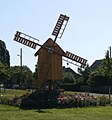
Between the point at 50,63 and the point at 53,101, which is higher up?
the point at 50,63

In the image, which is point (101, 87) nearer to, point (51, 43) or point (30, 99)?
point (51, 43)

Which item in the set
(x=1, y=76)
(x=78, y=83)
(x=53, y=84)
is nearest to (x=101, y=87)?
(x=78, y=83)

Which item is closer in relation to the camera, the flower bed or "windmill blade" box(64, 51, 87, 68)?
the flower bed

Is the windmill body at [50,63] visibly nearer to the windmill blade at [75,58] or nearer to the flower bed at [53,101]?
the windmill blade at [75,58]

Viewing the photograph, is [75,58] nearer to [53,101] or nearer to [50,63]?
[50,63]

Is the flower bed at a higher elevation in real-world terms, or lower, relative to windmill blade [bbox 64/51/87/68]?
lower

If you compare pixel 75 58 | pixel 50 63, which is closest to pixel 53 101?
pixel 50 63

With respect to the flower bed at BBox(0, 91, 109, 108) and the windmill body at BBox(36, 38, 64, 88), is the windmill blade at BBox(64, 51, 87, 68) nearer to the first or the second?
the windmill body at BBox(36, 38, 64, 88)

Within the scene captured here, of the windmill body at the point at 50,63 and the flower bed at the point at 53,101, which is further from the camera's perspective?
the windmill body at the point at 50,63

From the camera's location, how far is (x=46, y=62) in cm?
3928

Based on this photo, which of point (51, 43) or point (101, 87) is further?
point (101, 87)

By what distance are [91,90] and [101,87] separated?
4.30m

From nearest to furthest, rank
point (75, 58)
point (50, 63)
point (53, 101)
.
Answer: point (53, 101), point (50, 63), point (75, 58)

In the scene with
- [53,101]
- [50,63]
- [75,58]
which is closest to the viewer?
[53,101]
